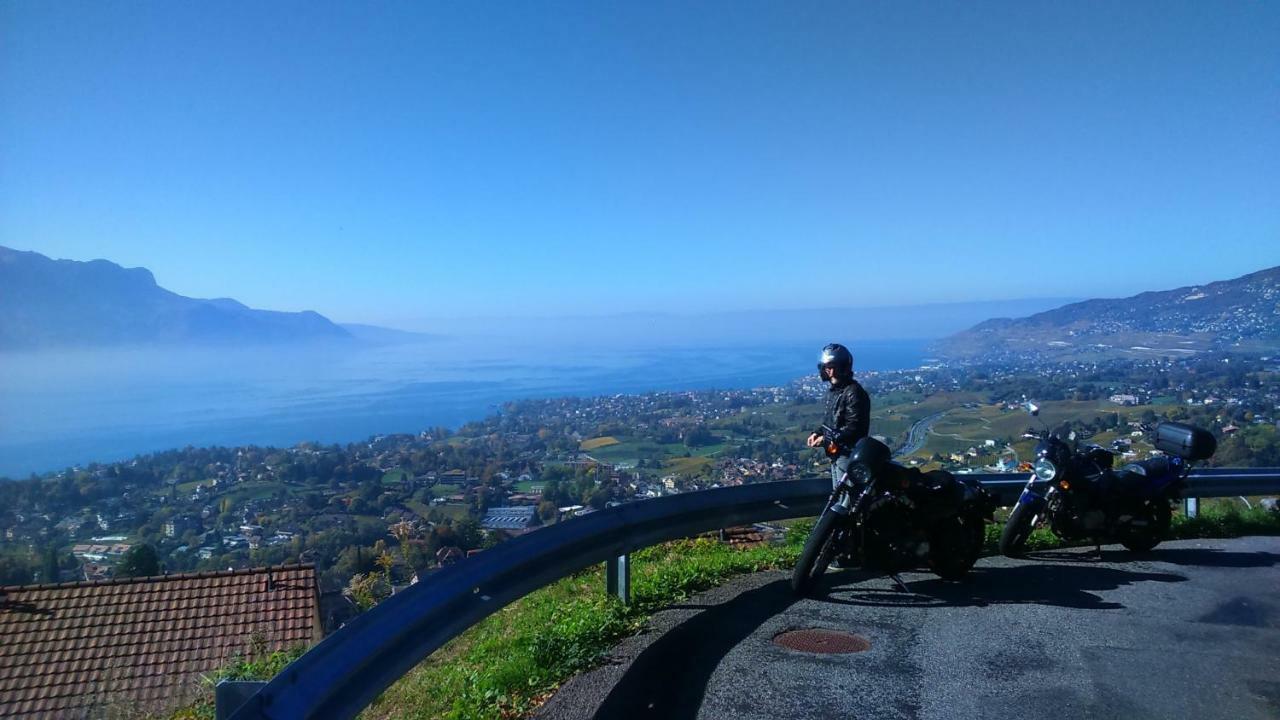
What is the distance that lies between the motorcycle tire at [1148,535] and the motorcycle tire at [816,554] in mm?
3855

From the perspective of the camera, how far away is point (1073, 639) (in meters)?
5.44

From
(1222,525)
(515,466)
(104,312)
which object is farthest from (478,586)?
(104,312)

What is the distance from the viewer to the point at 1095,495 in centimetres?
809

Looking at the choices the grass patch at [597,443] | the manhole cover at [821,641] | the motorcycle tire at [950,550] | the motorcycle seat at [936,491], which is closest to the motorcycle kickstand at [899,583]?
the motorcycle tire at [950,550]

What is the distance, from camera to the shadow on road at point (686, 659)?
4281 mm

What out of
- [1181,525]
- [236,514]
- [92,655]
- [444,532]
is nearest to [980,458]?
[1181,525]

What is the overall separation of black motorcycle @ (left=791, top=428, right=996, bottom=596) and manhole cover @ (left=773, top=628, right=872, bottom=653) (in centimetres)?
89

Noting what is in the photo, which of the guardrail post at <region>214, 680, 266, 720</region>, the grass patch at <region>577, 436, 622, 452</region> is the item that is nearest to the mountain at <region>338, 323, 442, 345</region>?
the grass patch at <region>577, 436, 622, 452</region>

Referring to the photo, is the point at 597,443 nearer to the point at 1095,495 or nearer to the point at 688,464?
the point at 688,464

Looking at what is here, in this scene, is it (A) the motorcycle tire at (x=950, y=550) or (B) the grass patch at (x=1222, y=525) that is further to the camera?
(B) the grass patch at (x=1222, y=525)

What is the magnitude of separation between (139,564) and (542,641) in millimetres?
6910

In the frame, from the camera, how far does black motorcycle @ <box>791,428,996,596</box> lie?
641cm

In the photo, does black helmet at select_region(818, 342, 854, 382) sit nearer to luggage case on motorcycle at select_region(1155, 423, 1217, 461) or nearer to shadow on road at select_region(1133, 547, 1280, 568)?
shadow on road at select_region(1133, 547, 1280, 568)

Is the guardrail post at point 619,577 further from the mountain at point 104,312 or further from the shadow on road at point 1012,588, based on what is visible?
the mountain at point 104,312
